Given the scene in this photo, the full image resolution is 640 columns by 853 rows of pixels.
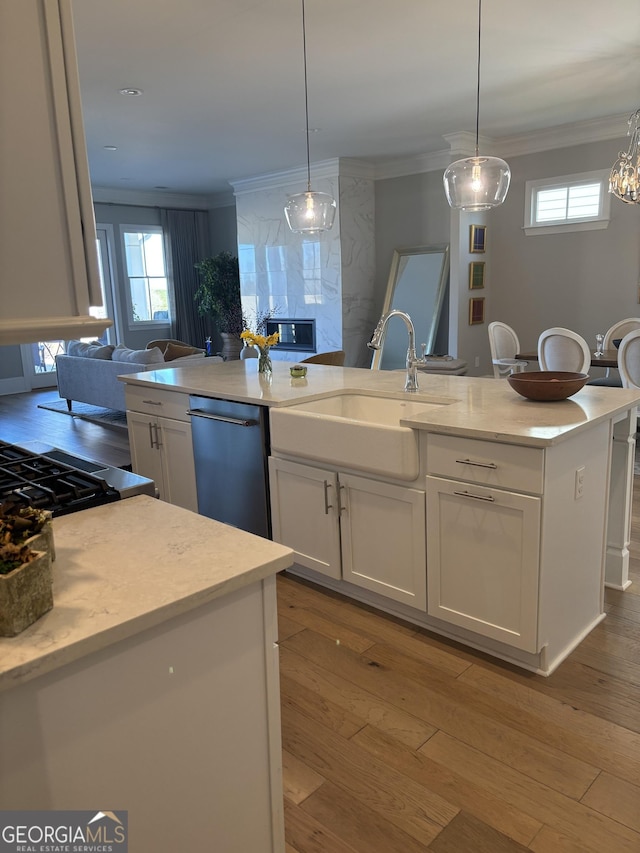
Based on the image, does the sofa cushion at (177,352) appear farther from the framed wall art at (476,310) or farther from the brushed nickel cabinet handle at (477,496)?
the brushed nickel cabinet handle at (477,496)

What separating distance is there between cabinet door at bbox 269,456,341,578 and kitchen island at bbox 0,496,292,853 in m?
1.38

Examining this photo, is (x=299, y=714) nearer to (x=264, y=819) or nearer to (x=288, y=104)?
(x=264, y=819)

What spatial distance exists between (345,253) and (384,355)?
137cm

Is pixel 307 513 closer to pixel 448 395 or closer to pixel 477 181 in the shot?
pixel 448 395

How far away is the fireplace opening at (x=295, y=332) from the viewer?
28.0ft

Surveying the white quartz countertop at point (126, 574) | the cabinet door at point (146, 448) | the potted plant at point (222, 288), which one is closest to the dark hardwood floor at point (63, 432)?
the cabinet door at point (146, 448)

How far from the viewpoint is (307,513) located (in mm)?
2918

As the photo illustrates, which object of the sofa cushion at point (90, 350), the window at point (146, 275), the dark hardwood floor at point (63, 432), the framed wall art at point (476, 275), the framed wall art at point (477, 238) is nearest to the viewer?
the dark hardwood floor at point (63, 432)

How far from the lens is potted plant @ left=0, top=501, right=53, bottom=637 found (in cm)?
96

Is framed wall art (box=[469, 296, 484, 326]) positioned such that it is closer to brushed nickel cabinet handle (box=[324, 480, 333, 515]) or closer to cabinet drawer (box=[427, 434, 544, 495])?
brushed nickel cabinet handle (box=[324, 480, 333, 515])

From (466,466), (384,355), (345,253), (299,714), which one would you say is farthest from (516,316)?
(299,714)

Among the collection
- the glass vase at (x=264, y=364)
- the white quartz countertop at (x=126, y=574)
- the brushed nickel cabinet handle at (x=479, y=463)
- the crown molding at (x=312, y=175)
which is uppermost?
the crown molding at (x=312, y=175)

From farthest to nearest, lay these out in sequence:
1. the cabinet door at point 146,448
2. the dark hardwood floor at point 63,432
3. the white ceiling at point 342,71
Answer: the dark hardwood floor at point 63,432 → the cabinet door at point 146,448 → the white ceiling at point 342,71

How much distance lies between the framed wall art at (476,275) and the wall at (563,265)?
0.20m
